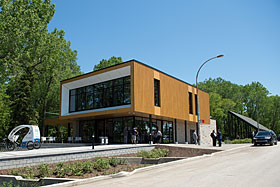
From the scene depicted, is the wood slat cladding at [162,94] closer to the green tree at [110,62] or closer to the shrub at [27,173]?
the shrub at [27,173]

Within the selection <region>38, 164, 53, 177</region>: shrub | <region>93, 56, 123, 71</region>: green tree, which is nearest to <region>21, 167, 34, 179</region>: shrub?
<region>38, 164, 53, 177</region>: shrub

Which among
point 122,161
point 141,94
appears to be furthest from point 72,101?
point 122,161

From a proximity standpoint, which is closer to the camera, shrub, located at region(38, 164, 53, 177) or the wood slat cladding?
shrub, located at region(38, 164, 53, 177)

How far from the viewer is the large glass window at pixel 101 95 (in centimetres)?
2589

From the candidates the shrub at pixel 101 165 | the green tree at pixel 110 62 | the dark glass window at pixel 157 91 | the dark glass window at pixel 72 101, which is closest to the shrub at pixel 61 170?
the shrub at pixel 101 165

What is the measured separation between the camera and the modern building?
78.6 ft

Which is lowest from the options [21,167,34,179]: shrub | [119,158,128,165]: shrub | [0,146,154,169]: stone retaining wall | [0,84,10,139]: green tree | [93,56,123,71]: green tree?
[119,158,128,165]: shrub

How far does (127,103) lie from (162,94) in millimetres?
3985

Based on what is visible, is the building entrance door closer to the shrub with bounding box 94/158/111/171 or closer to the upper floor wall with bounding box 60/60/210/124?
the upper floor wall with bounding box 60/60/210/124

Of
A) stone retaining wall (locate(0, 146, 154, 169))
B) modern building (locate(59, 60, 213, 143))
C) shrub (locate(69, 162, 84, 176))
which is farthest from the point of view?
modern building (locate(59, 60, 213, 143))

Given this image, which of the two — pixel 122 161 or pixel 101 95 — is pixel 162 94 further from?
pixel 122 161

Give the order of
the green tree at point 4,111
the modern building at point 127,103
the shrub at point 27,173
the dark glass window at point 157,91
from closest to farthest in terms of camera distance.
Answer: the shrub at point 27,173
the modern building at point 127,103
the dark glass window at point 157,91
the green tree at point 4,111

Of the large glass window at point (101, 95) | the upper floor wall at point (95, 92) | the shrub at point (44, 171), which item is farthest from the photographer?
the large glass window at point (101, 95)

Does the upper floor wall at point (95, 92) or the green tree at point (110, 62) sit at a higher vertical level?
the green tree at point (110, 62)
